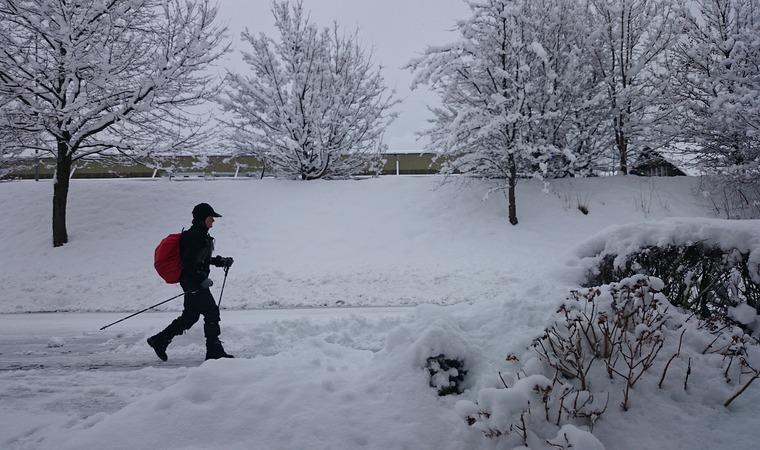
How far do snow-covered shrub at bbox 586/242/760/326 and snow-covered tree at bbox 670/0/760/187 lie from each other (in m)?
10.1

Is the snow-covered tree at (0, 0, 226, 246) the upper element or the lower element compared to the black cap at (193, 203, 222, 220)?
upper

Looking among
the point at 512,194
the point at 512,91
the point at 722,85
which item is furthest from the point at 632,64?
the point at 512,194

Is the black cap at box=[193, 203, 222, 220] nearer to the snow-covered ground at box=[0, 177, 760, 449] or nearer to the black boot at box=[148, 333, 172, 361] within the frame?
the black boot at box=[148, 333, 172, 361]

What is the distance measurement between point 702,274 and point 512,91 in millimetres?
9688

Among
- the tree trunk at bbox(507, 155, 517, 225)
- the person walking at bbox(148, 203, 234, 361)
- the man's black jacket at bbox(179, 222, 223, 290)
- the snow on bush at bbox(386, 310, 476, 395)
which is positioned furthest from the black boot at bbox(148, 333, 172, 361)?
the tree trunk at bbox(507, 155, 517, 225)

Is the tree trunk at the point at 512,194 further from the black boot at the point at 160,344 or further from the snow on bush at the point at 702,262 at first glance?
the black boot at the point at 160,344

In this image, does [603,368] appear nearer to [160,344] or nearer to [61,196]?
[160,344]

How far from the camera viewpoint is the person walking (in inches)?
200

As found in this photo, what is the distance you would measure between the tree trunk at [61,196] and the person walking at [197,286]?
866 centimetres

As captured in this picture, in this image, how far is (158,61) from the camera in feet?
37.6

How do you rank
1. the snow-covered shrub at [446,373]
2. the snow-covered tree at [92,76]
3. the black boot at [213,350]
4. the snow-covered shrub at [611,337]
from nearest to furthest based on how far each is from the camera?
the snow-covered shrub at [611,337]
the snow-covered shrub at [446,373]
the black boot at [213,350]
the snow-covered tree at [92,76]

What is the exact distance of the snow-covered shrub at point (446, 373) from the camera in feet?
10.8

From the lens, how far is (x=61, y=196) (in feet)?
38.5

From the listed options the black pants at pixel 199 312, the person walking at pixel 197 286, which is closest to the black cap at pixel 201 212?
the person walking at pixel 197 286
